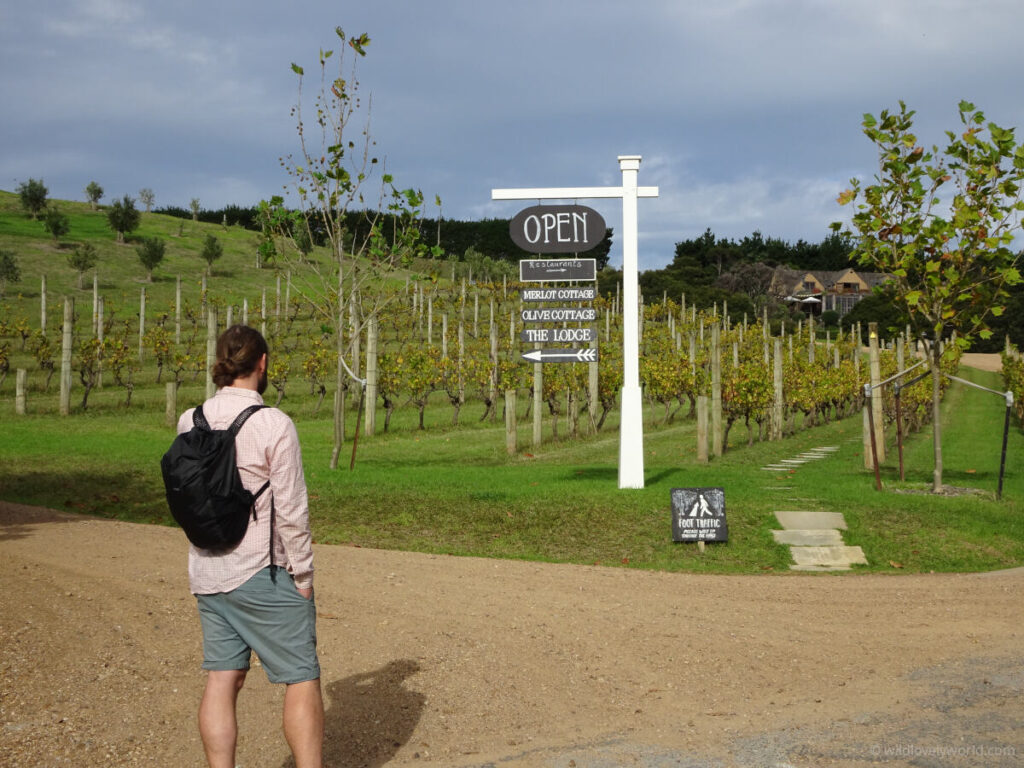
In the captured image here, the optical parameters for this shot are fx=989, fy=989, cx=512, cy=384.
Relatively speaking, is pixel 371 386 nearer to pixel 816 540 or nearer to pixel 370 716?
pixel 816 540

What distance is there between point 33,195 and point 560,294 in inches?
3059

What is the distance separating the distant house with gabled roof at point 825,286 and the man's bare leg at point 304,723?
98666 millimetres

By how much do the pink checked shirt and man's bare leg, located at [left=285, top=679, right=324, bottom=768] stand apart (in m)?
0.41

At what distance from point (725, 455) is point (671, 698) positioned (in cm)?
1691

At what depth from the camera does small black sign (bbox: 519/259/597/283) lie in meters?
14.4

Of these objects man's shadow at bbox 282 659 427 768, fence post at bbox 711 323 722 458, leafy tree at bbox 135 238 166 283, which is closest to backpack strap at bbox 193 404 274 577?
man's shadow at bbox 282 659 427 768

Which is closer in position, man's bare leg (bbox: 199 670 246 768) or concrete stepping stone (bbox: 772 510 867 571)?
man's bare leg (bbox: 199 670 246 768)

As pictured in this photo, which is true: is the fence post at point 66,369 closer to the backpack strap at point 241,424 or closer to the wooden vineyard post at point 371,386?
the wooden vineyard post at point 371,386

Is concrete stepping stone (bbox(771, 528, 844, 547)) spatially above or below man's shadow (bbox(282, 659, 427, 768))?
below

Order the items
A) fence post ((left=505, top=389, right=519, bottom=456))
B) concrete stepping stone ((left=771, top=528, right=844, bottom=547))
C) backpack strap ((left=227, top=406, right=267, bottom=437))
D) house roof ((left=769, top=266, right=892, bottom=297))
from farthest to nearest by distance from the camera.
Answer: house roof ((left=769, top=266, right=892, bottom=297))
fence post ((left=505, top=389, right=519, bottom=456))
concrete stepping stone ((left=771, top=528, right=844, bottom=547))
backpack strap ((left=227, top=406, right=267, bottom=437))

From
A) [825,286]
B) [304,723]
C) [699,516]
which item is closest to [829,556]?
[699,516]

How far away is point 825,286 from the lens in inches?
4397

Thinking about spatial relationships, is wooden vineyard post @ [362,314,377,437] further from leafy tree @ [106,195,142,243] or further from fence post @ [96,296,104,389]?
leafy tree @ [106,195,142,243]

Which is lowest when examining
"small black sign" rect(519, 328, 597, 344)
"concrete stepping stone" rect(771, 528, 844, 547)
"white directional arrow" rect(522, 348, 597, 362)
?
"concrete stepping stone" rect(771, 528, 844, 547)
